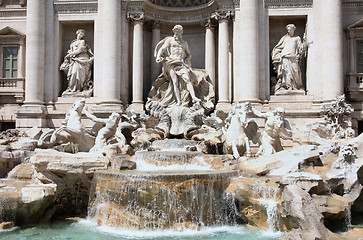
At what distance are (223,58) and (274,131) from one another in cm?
566

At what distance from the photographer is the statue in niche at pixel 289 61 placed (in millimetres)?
16266

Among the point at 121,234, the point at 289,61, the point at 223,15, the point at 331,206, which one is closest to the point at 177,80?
the point at 223,15

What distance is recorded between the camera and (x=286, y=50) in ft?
53.4

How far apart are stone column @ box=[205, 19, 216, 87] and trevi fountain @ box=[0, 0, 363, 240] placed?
3.25 meters

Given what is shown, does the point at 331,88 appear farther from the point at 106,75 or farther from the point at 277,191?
the point at 106,75

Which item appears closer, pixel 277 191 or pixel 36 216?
pixel 277 191

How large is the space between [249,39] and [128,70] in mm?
5503

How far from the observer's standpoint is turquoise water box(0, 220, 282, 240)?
8.76 meters

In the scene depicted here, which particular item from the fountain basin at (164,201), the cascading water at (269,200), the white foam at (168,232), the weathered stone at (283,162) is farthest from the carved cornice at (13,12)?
the cascading water at (269,200)

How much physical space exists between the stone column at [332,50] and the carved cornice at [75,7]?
32.8ft

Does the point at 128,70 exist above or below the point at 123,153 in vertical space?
above

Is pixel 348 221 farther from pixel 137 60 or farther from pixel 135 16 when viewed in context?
pixel 135 16

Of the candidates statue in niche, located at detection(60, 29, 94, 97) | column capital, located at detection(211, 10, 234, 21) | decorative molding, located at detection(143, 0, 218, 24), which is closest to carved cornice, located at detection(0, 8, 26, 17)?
statue in niche, located at detection(60, 29, 94, 97)

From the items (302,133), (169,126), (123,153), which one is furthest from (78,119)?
(302,133)
